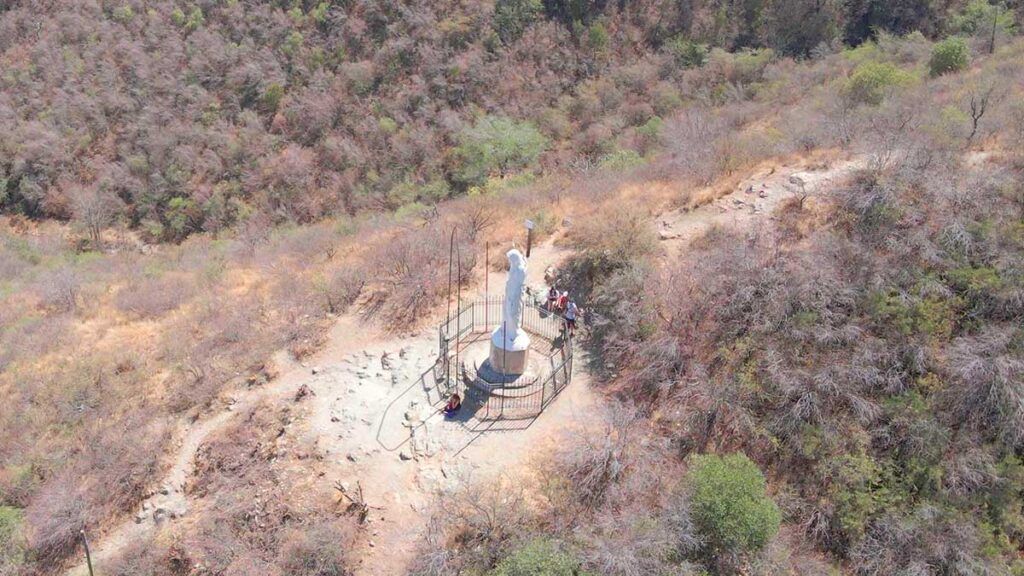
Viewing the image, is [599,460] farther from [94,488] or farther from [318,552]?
[94,488]

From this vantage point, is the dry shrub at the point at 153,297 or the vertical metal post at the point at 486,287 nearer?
the vertical metal post at the point at 486,287

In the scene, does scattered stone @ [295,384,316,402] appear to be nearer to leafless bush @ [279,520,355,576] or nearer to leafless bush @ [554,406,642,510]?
leafless bush @ [279,520,355,576]

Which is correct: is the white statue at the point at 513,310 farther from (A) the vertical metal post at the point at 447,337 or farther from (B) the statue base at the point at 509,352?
(A) the vertical metal post at the point at 447,337

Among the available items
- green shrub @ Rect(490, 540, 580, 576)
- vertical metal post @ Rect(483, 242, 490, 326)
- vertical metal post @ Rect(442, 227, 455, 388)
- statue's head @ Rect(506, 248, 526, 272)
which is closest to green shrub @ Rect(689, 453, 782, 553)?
green shrub @ Rect(490, 540, 580, 576)

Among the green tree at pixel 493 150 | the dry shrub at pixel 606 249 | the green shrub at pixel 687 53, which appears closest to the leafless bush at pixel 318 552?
the dry shrub at pixel 606 249

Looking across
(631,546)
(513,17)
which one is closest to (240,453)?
(631,546)

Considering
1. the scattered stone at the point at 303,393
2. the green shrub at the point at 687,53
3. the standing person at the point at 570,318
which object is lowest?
the scattered stone at the point at 303,393

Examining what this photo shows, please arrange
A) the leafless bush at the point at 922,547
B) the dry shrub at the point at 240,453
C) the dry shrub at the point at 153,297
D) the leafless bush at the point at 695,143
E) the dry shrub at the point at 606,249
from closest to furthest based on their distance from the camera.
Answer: the leafless bush at the point at 922,547, the dry shrub at the point at 240,453, the dry shrub at the point at 606,249, the dry shrub at the point at 153,297, the leafless bush at the point at 695,143
